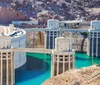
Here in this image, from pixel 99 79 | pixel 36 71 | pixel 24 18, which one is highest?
pixel 24 18

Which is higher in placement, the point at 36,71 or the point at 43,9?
A: the point at 43,9

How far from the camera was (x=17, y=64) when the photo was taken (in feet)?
129

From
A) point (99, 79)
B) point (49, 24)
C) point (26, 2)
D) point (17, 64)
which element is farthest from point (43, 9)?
point (99, 79)

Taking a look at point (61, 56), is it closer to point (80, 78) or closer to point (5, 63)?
point (5, 63)

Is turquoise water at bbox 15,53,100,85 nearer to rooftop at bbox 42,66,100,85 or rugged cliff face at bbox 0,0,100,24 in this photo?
rugged cliff face at bbox 0,0,100,24

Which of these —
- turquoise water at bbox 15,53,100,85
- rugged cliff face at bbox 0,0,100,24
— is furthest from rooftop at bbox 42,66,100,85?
rugged cliff face at bbox 0,0,100,24

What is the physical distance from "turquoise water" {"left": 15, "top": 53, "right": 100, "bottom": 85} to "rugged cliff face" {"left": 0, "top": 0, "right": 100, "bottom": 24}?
584 inches

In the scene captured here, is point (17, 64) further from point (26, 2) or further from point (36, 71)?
point (26, 2)

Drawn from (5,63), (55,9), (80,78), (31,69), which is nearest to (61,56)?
(5,63)

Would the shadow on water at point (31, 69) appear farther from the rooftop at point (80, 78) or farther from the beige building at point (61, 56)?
the rooftop at point (80, 78)

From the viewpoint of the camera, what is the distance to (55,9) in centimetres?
6462

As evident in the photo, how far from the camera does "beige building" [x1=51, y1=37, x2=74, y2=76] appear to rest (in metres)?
24.5

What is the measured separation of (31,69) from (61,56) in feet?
45.5

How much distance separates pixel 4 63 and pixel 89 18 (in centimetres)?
3982
